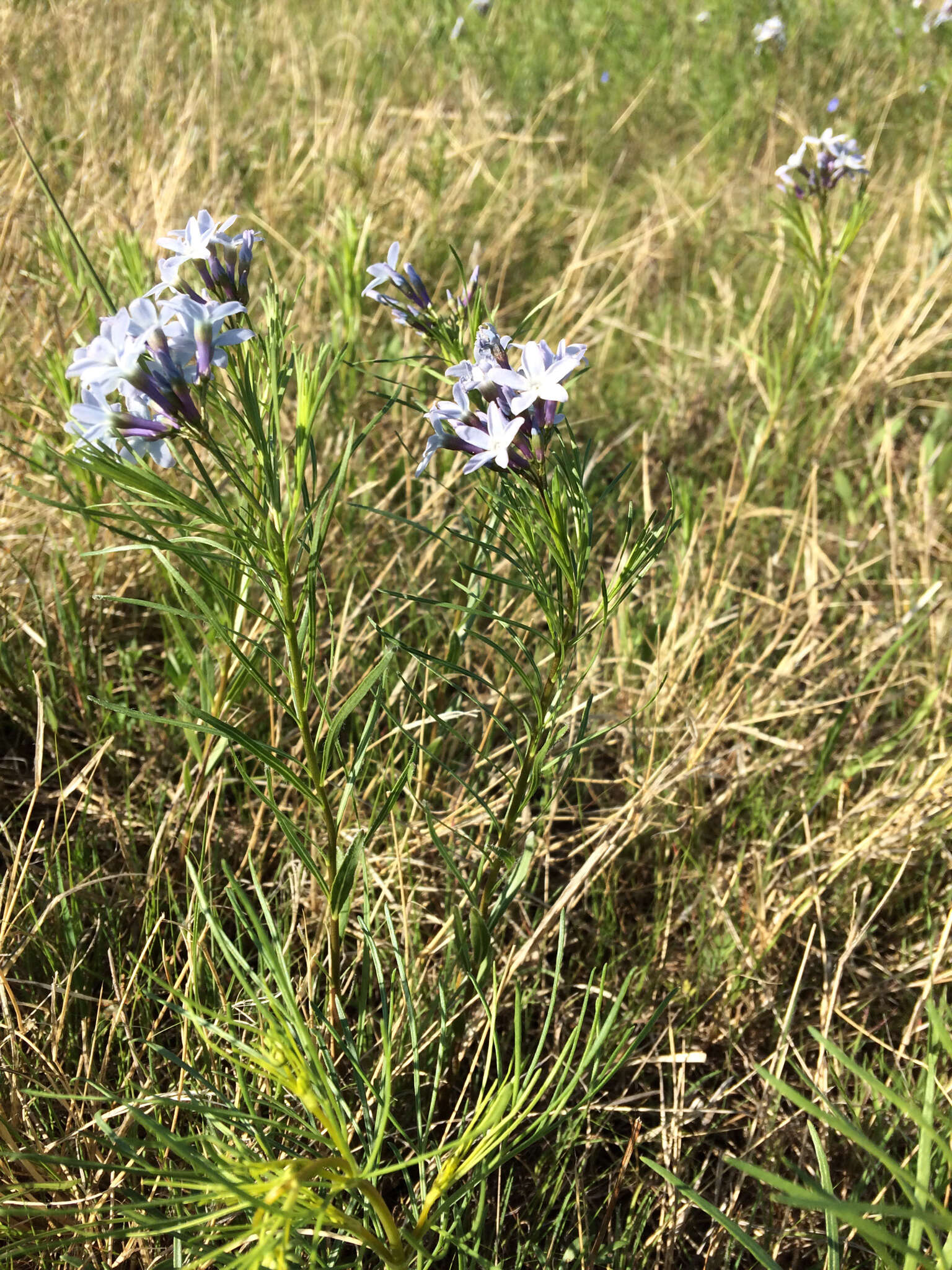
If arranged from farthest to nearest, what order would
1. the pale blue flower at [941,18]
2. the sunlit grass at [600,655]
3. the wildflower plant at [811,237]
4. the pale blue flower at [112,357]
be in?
the pale blue flower at [941,18], the wildflower plant at [811,237], the sunlit grass at [600,655], the pale blue flower at [112,357]

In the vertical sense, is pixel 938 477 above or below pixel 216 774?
above

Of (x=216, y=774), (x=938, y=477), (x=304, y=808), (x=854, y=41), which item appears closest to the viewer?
(x=216, y=774)

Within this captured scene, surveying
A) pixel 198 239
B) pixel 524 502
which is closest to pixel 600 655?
pixel 524 502

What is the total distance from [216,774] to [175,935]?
12.4 inches

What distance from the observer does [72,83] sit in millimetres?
3963

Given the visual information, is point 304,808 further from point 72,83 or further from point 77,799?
point 72,83

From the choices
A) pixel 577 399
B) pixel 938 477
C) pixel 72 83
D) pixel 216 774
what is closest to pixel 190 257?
pixel 216 774

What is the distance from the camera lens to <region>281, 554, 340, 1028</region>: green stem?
1189 mm

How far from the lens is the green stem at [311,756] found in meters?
1.19

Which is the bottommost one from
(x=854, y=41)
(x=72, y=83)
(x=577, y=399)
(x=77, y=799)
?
(x=77, y=799)

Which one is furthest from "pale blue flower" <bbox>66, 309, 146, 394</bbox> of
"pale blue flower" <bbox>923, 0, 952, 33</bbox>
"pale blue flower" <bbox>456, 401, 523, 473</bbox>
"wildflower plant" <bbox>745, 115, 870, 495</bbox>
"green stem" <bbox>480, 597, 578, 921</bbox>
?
"pale blue flower" <bbox>923, 0, 952, 33</bbox>

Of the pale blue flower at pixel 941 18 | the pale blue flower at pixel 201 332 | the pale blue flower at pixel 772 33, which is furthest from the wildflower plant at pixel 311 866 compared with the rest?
the pale blue flower at pixel 941 18

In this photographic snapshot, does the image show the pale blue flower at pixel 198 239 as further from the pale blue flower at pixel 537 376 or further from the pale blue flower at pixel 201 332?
the pale blue flower at pixel 537 376

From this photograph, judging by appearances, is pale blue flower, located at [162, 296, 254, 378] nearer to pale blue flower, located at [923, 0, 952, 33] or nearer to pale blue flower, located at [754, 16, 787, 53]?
pale blue flower, located at [754, 16, 787, 53]
